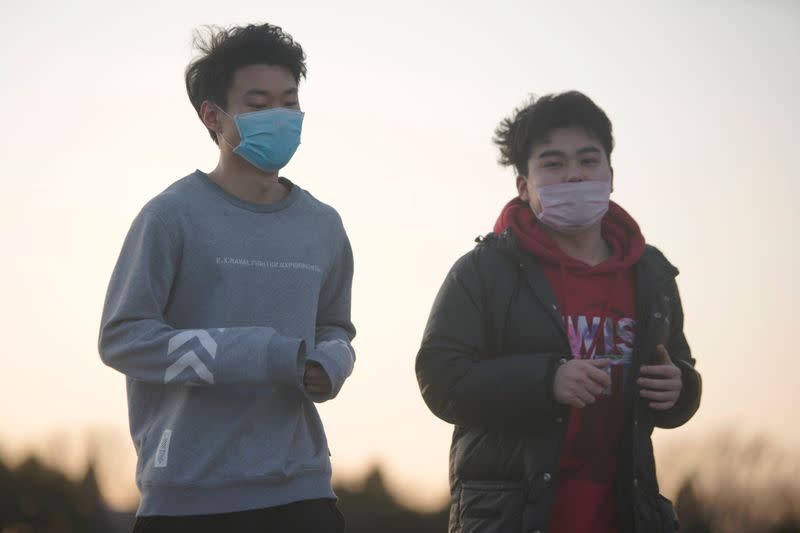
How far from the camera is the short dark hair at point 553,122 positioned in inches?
200

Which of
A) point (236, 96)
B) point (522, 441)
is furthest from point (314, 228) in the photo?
point (522, 441)

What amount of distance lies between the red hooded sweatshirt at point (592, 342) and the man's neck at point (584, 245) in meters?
0.04

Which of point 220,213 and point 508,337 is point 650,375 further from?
point 220,213

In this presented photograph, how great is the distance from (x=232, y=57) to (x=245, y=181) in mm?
591

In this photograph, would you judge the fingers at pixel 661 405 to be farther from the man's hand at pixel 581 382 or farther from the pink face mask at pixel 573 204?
the pink face mask at pixel 573 204

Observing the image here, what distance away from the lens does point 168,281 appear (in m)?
4.44

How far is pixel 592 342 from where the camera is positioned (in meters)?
4.74

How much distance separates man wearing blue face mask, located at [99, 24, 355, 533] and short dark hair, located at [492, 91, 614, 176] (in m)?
0.93

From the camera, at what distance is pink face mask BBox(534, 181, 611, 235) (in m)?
4.90

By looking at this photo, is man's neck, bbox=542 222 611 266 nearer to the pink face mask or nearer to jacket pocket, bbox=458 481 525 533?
the pink face mask

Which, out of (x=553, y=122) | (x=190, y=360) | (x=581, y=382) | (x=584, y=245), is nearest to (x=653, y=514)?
(x=581, y=382)

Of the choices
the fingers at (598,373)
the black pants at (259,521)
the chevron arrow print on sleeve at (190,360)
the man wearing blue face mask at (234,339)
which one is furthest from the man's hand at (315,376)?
the fingers at (598,373)

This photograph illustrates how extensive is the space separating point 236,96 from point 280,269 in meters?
0.82

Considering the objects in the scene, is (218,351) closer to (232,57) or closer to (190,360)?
(190,360)
